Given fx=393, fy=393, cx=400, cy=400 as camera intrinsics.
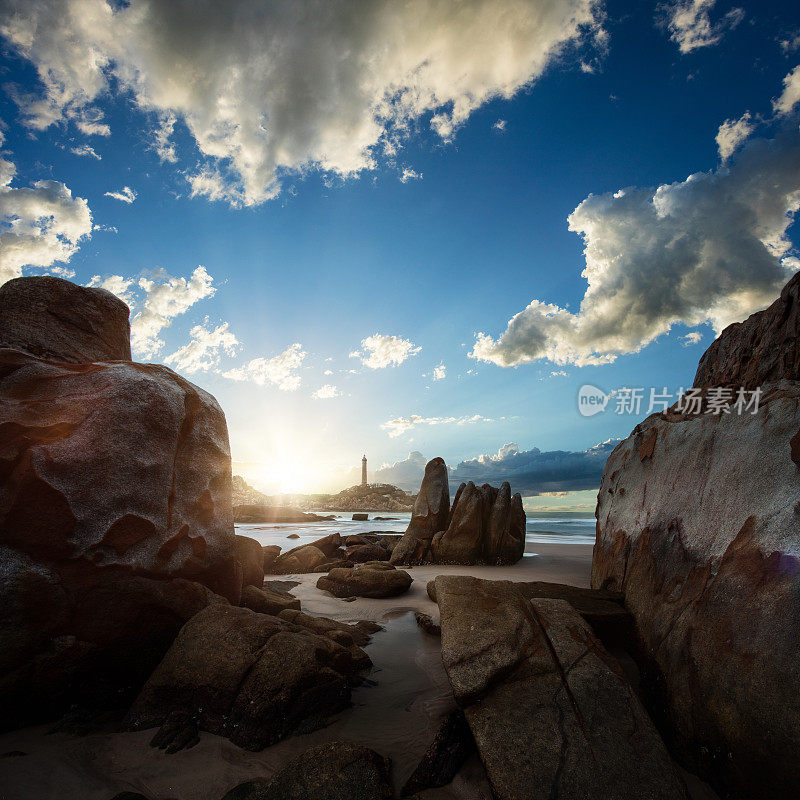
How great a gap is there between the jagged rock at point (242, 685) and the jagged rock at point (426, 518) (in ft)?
28.0

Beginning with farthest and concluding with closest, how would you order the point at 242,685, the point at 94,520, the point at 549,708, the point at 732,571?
the point at 94,520
the point at 242,685
the point at 732,571
the point at 549,708

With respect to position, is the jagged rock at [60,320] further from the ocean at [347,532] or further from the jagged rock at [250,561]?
the ocean at [347,532]

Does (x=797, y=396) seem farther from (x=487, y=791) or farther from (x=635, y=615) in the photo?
(x=487, y=791)

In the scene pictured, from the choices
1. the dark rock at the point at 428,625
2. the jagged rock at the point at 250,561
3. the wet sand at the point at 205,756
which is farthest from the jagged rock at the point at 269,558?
the wet sand at the point at 205,756

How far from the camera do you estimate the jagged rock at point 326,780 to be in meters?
2.40

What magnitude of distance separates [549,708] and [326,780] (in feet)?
5.25

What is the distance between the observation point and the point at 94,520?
3.66 meters

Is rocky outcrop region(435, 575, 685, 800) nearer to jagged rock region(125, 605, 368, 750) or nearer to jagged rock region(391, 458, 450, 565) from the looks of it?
jagged rock region(125, 605, 368, 750)

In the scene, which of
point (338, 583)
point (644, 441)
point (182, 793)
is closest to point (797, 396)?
point (644, 441)

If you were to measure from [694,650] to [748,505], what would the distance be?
1.27m

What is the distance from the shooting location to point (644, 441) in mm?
5809

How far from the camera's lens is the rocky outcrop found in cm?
241

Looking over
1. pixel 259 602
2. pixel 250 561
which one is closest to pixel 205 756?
pixel 259 602

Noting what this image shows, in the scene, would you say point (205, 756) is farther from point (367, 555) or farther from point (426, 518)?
point (426, 518)
